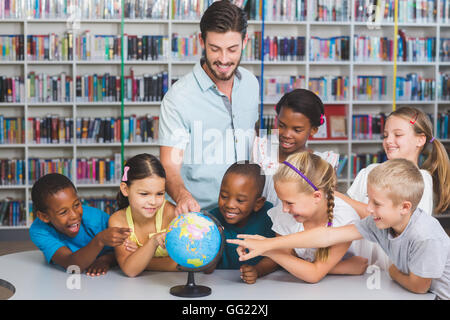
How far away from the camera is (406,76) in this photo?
11.2 feet

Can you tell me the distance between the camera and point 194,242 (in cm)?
152

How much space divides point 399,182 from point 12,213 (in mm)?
3184

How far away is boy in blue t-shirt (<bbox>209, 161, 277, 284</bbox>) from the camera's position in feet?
6.10

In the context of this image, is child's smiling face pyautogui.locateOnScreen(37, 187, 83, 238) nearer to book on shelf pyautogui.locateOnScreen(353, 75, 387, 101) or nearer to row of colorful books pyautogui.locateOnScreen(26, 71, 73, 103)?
book on shelf pyautogui.locateOnScreen(353, 75, 387, 101)

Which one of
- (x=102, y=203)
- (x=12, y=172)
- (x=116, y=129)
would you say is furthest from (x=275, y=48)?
(x=12, y=172)

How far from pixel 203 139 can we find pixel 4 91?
8.19 feet

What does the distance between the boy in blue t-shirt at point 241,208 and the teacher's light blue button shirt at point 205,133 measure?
213mm

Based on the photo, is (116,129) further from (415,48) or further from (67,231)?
(415,48)

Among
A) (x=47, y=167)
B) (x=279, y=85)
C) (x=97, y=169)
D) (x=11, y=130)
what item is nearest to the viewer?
(x=279, y=85)

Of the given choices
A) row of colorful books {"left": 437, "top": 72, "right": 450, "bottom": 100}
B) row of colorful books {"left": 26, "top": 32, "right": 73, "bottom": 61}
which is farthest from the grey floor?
row of colorful books {"left": 437, "top": 72, "right": 450, "bottom": 100}

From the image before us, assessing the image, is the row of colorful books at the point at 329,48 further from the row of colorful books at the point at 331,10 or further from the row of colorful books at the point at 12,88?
the row of colorful books at the point at 12,88

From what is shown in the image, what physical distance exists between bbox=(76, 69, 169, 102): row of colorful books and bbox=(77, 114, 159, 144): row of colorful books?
0.11 m
